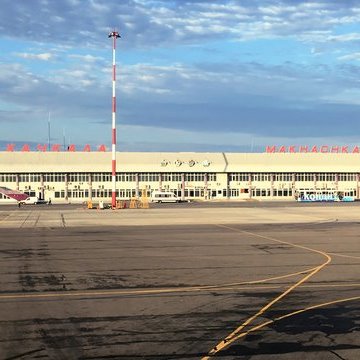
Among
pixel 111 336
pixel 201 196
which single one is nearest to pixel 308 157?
pixel 201 196

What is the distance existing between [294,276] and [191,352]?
7.73 m

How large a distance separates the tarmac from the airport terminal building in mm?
92873

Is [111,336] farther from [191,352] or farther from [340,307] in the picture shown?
[340,307]

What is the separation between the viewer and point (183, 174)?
11906 cm

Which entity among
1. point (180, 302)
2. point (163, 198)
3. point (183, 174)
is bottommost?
point (163, 198)

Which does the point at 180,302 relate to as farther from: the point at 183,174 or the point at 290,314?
the point at 183,174

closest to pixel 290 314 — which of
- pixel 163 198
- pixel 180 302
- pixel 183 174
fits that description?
pixel 180 302

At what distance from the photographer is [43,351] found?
779 cm

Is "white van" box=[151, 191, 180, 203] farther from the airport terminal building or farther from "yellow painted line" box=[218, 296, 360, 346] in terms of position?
"yellow painted line" box=[218, 296, 360, 346]

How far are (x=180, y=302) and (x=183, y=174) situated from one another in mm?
107809

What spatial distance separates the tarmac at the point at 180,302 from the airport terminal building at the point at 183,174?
92873 millimetres

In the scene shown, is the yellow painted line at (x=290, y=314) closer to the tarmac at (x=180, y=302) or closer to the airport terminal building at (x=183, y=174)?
the tarmac at (x=180, y=302)

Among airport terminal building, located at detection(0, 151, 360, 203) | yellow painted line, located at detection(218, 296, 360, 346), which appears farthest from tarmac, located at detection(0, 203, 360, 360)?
airport terminal building, located at detection(0, 151, 360, 203)

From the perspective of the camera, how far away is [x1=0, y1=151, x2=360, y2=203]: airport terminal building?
112m
